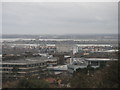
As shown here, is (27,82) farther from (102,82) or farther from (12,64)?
(12,64)

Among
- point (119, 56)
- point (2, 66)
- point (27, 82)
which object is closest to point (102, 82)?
point (119, 56)

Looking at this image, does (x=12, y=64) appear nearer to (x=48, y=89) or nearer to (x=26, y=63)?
(x=26, y=63)

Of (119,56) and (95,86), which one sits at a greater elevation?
(119,56)

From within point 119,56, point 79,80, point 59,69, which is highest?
point 119,56

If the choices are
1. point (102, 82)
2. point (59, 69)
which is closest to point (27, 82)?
point (102, 82)

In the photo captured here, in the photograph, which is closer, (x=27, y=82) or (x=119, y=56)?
(x=27, y=82)

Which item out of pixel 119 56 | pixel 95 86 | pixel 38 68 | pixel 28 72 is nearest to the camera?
pixel 95 86

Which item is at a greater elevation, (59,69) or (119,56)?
(119,56)

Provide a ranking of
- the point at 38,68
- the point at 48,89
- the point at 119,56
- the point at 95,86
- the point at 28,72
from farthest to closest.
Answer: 1. the point at 38,68
2. the point at 28,72
3. the point at 119,56
4. the point at 95,86
5. the point at 48,89

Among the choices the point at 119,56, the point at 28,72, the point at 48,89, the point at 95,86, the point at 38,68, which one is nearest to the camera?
the point at 48,89
